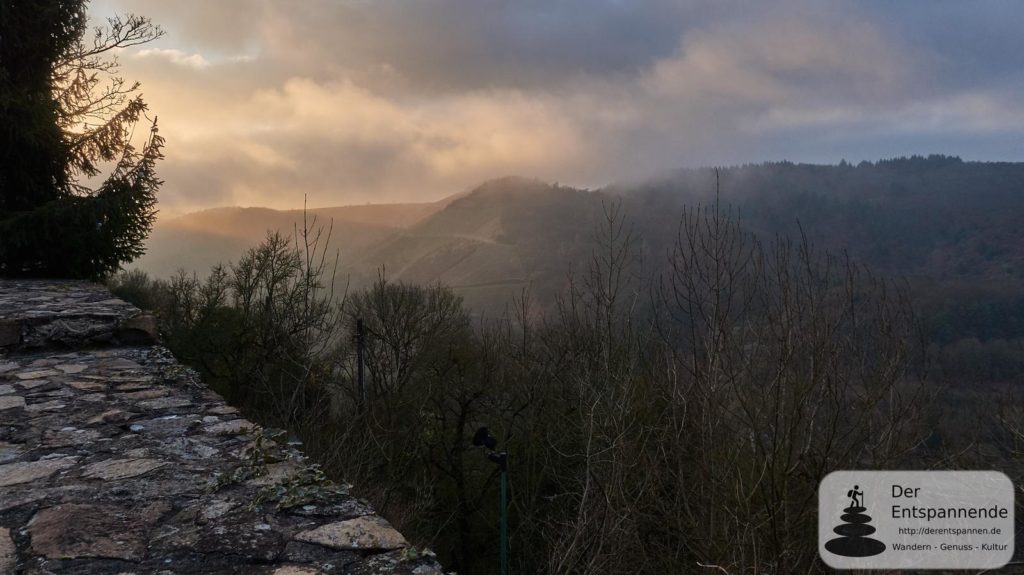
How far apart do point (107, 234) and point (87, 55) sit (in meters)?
2.85

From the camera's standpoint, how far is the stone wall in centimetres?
179

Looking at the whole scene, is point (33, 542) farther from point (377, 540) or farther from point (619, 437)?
point (619, 437)

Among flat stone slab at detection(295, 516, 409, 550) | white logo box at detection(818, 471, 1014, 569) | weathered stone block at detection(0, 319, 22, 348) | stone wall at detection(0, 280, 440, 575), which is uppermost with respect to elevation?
weathered stone block at detection(0, 319, 22, 348)

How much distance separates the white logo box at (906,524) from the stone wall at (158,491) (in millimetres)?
4127

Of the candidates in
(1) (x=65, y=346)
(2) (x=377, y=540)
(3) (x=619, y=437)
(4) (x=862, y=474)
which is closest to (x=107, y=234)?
(1) (x=65, y=346)

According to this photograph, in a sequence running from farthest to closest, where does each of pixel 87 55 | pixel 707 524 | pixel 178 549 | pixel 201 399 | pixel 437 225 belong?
pixel 437 225, pixel 87 55, pixel 707 524, pixel 201 399, pixel 178 549

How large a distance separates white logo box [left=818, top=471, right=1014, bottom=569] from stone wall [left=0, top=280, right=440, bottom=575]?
4.13 metres

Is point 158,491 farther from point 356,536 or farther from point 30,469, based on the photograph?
point 356,536

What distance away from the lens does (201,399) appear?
3.33 metres

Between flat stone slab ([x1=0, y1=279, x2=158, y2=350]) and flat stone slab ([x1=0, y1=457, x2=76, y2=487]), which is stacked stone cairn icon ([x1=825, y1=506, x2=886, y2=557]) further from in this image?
flat stone slab ([x1=0, y1=279, x2=158, y2=350])

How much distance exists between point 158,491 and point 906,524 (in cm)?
547

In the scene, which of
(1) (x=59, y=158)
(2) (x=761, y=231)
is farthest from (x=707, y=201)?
(1) (x=59, y=158)

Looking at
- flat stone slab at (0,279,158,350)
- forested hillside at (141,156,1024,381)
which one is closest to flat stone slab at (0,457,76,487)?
flat stone slab at (0,279,158,350)

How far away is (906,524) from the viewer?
5016mm
